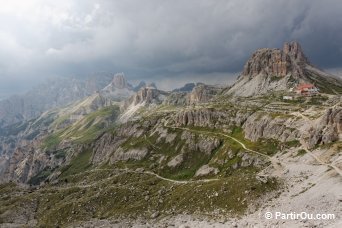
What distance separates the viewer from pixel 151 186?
18462 centimetres

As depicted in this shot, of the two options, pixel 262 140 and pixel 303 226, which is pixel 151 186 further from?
pixel 303 226

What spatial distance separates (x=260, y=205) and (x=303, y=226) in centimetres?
3031

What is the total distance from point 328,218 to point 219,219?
3950 cm

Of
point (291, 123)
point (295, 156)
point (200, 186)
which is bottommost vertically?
point (200, 186)

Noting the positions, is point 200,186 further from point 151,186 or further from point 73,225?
point 73,225

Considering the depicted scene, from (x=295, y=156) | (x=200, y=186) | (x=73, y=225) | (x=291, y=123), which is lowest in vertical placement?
(x=73, y=225)

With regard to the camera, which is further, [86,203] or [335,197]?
[86,203]

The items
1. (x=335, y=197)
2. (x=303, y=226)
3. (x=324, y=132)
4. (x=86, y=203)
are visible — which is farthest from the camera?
(x=86, y=203)

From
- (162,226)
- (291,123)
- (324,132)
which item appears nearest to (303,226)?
(162,226)

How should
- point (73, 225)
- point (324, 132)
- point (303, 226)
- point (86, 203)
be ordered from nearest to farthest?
point (303, 226)
point (324, 132)
point (73, 225)
point (86, 203)

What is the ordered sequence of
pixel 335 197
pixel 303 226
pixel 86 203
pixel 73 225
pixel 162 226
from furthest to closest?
pixel 86 203 < pixel 73 225 < pixel 162 226 < pixel 335 197 < pixel 303 226

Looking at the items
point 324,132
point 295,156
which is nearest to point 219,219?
point 295,156

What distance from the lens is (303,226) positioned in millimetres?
89125

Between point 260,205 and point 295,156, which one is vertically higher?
point 295,156
